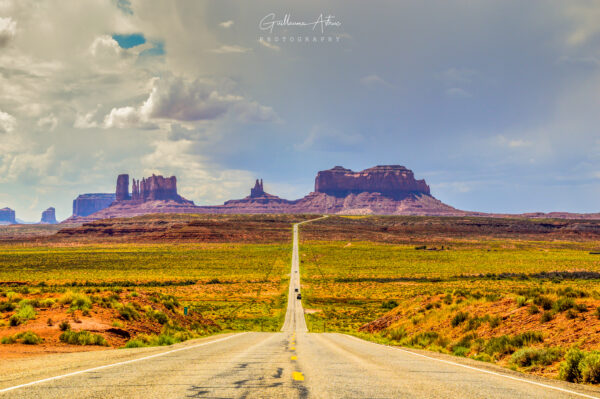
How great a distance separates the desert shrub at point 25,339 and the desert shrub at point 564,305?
20399mm

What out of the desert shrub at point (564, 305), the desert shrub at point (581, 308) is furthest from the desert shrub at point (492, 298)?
the desert shrub at point (581, 308)

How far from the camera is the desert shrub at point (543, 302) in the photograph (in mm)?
16103

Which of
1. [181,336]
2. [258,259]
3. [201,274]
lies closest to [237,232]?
[258,259]

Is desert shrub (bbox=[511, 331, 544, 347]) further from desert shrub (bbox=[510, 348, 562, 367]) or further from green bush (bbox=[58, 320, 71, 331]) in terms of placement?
green bush (bbox=[58, 320, 71, 331])

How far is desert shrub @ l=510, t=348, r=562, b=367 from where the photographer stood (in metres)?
10.8

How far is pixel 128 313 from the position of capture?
20812 millimetres

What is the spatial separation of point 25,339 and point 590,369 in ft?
58.5

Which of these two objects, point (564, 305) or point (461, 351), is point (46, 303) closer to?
point (461, 351)

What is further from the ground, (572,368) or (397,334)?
(572,368)

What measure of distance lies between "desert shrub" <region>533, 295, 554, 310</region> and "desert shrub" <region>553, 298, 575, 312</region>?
61 centimetres

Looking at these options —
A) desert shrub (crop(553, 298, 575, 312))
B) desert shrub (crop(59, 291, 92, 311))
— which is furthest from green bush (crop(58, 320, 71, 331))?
desert shrub (crop(553, 298, 575, 312))

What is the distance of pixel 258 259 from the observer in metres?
101

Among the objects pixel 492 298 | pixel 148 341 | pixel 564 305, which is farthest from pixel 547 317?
pixel 148 341

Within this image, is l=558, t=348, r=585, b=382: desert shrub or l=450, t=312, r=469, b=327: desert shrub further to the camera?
l=450, t=312, r=469, b=327: desert shrub
